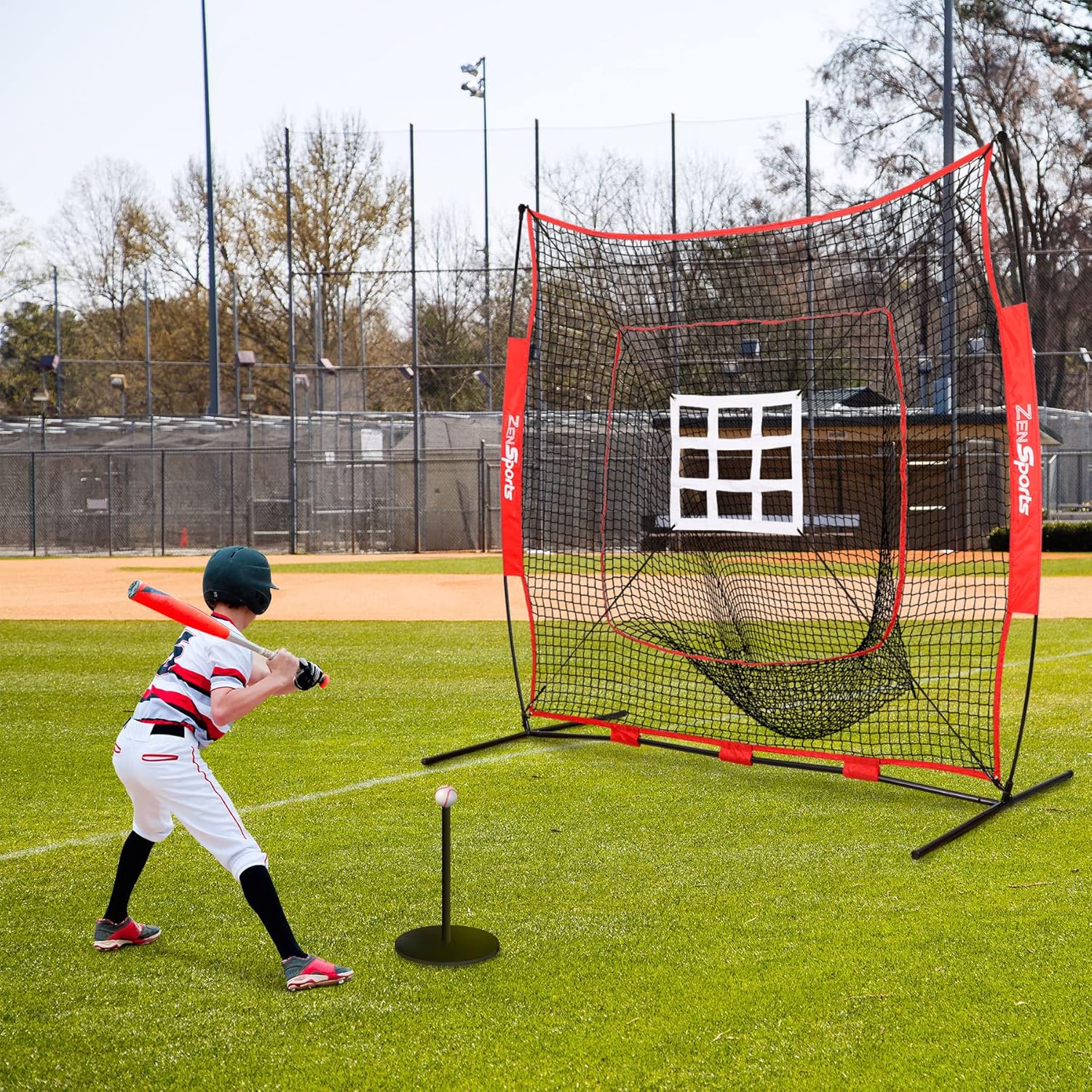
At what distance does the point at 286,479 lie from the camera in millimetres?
27766

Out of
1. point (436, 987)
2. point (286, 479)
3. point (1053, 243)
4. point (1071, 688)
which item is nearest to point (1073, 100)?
point (1053, 243)

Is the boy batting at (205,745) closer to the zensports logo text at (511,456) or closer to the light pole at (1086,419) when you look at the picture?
the zensports logo text at (511,456)

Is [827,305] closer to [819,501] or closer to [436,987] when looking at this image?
[819,501]

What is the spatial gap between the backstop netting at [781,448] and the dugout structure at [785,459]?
0.9 inches

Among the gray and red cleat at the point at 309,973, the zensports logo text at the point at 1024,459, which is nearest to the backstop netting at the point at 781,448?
the zensports logo text at the point at 1024,459

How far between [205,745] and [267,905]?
1.94ft

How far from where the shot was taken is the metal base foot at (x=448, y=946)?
11.3ft

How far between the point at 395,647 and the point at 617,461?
138 inches

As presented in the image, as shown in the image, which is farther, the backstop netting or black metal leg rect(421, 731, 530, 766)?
black metal leg rect(421, 731, 530, 766)

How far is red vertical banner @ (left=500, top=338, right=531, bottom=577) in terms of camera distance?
662 centimetres

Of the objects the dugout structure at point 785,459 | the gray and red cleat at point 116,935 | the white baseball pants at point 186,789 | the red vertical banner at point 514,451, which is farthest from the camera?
the red vertical banner at point 514,451

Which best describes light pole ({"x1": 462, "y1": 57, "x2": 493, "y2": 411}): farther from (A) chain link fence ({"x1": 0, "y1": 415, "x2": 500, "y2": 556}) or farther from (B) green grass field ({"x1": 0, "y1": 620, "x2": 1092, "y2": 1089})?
(B) green grass field ({"x1": 0, "y1": 620, "x2": 1092, "y2": 1089})

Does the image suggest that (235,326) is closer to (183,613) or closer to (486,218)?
(486,218)

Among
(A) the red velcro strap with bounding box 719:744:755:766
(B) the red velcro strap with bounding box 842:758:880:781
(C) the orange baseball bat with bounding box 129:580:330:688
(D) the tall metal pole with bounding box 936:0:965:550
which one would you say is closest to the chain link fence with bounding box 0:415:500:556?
(D) the tall metal pole with bounding box 936:0:965:550
